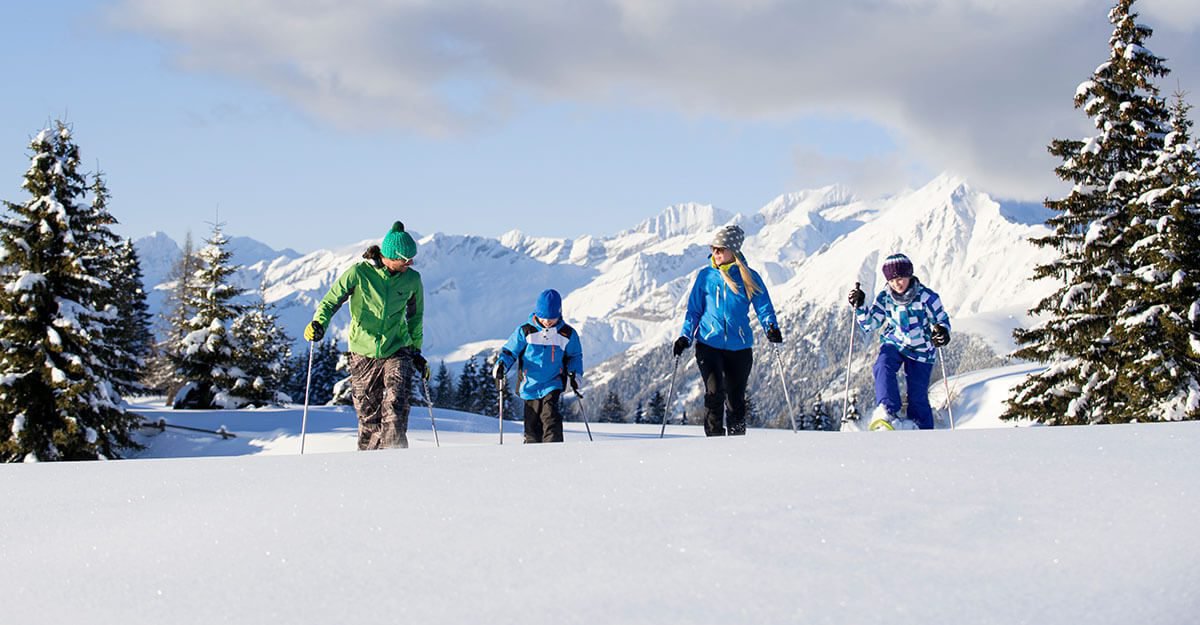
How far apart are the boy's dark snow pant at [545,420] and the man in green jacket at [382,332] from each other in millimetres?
1290

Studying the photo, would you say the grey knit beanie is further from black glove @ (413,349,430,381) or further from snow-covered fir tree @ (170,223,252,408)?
snow-covered fir tree @ (170,223,252,408)

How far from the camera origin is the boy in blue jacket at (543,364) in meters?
9.95

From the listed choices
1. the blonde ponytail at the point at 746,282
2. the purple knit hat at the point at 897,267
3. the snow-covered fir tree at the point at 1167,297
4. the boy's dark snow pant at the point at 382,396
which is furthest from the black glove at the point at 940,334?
the snow-covered fir tree at the point at 1167,297

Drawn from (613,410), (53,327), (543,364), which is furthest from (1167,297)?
(613,410)

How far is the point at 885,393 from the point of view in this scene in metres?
8.88

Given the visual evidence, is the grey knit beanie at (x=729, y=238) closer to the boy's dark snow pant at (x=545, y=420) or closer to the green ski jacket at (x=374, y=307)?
the boy's dark snow pant at (x=545, y=420)

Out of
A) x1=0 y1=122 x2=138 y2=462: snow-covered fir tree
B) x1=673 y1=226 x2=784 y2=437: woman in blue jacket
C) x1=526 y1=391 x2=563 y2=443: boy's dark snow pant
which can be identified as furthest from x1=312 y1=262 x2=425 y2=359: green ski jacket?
x1=0 y1=122 x2=138 y2=462: snow-covered fir tree

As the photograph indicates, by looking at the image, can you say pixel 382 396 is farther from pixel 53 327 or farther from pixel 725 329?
pixel 53 327

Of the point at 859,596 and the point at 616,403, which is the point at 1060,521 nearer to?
the point at 859,596

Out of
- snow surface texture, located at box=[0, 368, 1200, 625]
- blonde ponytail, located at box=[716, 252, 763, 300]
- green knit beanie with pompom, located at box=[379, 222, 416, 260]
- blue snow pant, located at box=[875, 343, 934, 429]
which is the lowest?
snow surface texture, located at box=[0, 368, 1200, 625]

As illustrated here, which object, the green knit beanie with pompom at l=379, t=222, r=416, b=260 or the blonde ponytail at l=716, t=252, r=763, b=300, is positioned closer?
the green knit beanie with pompom at l=379, t=222, r=416, b=260

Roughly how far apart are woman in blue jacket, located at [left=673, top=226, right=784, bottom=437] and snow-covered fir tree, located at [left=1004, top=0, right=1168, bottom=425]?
40.7 feet

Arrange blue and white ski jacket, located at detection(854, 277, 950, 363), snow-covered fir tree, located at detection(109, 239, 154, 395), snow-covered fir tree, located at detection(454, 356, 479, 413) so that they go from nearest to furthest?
1. blue and white ski jacket, located at detection(854, 277, 950, 363)
2. snow-covered fir tree, located at detection(109, 239, 154, 395)
3. snow-covered fir tree, located at detection(454, 356, 479, 413)

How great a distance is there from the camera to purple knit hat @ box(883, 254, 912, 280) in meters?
9.27
